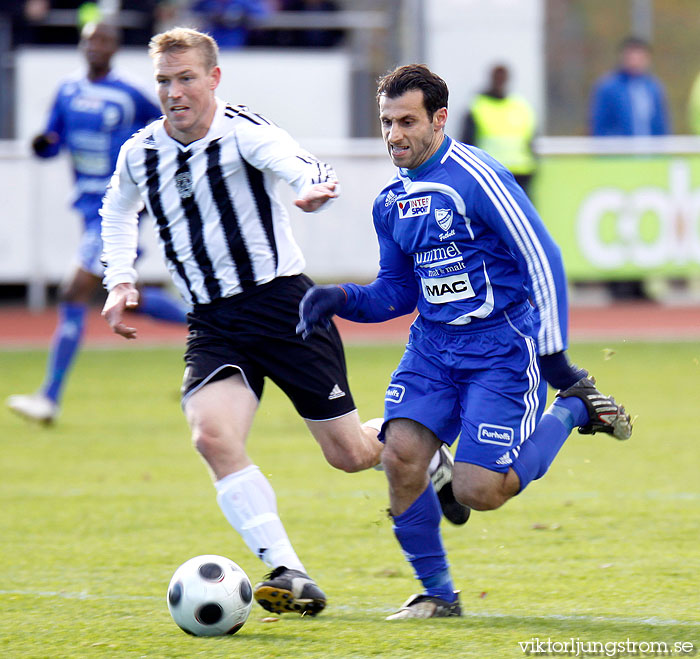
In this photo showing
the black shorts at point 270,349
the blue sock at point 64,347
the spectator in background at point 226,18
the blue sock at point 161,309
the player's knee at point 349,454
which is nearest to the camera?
the black shorts at point 270,349

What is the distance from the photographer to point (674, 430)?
7824 mm

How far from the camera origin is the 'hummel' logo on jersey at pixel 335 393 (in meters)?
4.69

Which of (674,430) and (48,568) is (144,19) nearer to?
(674,430)

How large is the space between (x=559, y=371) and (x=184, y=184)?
1.42m

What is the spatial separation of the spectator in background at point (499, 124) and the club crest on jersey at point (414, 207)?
341 inches

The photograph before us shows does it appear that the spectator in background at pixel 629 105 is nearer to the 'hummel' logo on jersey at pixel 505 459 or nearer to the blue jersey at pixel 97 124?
the blue jersey at pixel 97 124

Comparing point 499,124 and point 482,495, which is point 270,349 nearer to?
point 482,495

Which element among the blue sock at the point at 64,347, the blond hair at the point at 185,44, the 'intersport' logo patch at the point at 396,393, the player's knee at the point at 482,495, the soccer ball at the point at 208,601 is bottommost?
the blue sock at the point at 64,347

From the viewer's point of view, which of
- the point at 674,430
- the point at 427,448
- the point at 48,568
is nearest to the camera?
the point at 427,448

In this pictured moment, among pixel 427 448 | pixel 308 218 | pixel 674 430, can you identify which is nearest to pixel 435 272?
pixel 427 448

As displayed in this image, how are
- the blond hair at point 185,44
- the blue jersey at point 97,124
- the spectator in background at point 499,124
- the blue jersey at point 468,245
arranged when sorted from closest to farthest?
the blue jersey at point 468,245
the blond hair at point 185,44
the blue jersey at point 97,124
the spectator in background at point 499,124

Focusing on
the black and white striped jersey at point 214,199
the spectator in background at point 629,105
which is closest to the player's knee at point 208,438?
the black and white striped jersey at point 214,199

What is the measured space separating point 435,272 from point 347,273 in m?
8.76

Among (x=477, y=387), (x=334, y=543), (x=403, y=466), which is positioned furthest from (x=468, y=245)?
(x=334, y=543)
